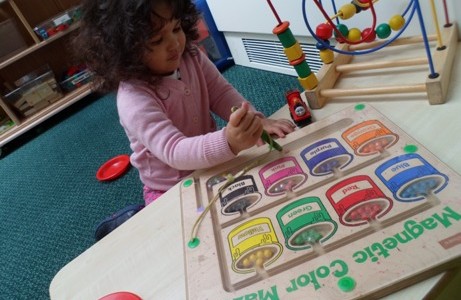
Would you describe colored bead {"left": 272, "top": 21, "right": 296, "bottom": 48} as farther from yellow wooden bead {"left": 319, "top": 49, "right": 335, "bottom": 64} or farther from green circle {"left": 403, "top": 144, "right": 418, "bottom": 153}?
green circle {"left": 403, "top": 144, "right": 418, "bottom": 153}

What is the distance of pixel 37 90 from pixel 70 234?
1244 mm

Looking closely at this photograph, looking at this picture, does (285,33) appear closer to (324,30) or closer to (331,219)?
(324,30)

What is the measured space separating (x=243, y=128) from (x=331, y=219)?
20 centimetres

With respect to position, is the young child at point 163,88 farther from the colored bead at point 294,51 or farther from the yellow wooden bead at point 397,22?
the yellow wooden bead at point 397,22

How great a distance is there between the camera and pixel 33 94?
7.46 feet

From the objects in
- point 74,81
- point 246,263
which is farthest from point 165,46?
point 74,81

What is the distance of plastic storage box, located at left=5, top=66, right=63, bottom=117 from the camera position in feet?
7.41

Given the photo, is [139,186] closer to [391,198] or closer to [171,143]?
[171,143]

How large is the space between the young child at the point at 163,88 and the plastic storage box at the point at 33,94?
1.63m

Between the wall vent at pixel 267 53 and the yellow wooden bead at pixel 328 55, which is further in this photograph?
the wall vent at pixel 267 53

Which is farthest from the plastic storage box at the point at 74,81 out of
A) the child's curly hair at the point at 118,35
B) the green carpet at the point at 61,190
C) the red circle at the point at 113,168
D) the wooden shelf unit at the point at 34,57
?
the child's curly hair at the point at 118,35

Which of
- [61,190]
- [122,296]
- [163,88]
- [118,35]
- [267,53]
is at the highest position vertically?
[118,35]

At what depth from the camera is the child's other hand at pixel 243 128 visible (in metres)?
0.58

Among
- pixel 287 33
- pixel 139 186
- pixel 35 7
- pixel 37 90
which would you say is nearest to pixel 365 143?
pixel 287 33
